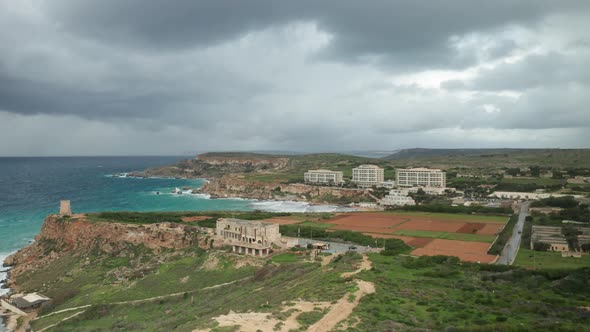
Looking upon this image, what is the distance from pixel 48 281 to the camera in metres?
50.8

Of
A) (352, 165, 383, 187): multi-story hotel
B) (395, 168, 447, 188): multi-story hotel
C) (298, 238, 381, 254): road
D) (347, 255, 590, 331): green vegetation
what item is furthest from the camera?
(352, 165, 383, 187): multi-story hotel

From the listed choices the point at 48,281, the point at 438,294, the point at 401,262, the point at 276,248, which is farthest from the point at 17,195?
the point at 438,294

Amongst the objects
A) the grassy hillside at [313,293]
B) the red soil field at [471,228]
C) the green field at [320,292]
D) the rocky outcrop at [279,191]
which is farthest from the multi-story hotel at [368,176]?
the grassy hillside at [313,293]

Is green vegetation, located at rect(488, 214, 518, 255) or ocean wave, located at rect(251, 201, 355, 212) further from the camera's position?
ocean wave, located at rect(251, 201, 355, 212)

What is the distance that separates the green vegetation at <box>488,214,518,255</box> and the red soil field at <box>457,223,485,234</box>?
351 centimetres

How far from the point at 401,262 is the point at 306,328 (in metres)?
22.0

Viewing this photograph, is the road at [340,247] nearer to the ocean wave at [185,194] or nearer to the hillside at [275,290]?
the hillside at [275,290]

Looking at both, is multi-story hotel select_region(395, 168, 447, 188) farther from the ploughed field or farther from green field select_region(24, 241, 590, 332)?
green field select_region(24, 241, 590, 332)

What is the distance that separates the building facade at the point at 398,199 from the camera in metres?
102

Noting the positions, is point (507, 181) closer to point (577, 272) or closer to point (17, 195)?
point (577, 272)

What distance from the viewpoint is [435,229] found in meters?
66.1

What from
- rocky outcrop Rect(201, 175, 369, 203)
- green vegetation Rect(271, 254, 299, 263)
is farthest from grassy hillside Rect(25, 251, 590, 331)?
rocky outcrop Rect(201, 175, 369, 203)

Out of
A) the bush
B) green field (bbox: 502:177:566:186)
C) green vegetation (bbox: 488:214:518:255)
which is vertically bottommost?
green vegetation (bbox: 488:214:518:255)

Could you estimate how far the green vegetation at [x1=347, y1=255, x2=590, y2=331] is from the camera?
75.1 ft
